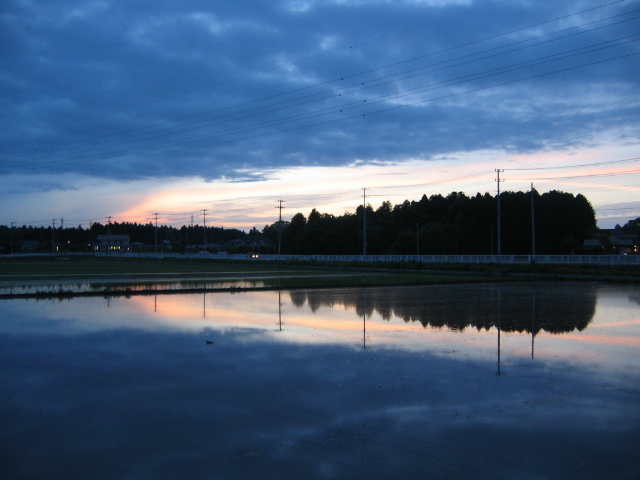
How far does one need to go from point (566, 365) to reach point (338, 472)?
643 cm

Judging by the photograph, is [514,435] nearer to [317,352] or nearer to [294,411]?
[294,411]

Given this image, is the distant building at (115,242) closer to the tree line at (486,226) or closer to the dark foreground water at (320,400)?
the tree line at (486,226)

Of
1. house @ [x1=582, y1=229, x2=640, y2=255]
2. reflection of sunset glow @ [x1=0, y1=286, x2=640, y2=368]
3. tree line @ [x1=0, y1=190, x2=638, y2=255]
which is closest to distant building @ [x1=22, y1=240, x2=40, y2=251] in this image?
tree line @ [x1=0, y1=190, x2=638, y2=255]

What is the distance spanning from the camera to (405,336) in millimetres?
13391

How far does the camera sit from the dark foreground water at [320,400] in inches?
214

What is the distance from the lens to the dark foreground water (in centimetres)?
543

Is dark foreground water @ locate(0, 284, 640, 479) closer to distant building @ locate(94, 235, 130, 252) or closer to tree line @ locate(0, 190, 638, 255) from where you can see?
tree line @ locate(0, 190, 638, 255)

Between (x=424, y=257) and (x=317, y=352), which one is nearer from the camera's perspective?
(x=317, y=352)

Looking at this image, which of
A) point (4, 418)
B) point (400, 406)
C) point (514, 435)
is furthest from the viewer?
point (400, 406)

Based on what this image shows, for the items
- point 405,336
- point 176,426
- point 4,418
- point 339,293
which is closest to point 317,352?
point 405,336

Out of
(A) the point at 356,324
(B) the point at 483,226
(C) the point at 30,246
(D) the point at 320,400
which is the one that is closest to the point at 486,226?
(B) the point at 483,226

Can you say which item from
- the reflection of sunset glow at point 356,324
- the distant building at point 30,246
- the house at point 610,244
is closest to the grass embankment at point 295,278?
the reflection of sunset glow at point 356,324

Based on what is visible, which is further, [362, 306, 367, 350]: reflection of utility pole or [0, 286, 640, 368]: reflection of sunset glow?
[362, 306, 367, 350]: reflection of utility pole

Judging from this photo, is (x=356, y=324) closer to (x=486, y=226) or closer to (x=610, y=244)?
(x=486, y=226)
